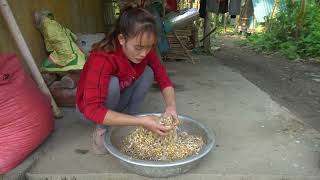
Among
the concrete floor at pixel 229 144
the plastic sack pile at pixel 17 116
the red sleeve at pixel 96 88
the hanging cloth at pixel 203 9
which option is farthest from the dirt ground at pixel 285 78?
the plastic sack pile at pixel 17 116

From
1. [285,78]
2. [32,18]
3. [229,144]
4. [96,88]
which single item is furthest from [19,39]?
[285,78]

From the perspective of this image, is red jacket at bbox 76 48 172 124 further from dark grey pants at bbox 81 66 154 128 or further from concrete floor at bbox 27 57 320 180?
concrete floor at bbox 27 57 320 180

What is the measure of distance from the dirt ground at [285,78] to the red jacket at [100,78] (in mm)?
1864

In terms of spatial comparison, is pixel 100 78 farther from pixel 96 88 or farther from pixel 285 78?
pixel 285 78

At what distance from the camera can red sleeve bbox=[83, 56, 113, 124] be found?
206cm

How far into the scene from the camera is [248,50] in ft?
29.0

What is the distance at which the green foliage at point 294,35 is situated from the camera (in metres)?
7.35

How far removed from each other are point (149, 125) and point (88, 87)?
0.40 m

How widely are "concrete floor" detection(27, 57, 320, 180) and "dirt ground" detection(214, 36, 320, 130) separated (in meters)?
0.51

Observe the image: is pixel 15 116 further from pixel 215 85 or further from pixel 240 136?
pixel 215 85

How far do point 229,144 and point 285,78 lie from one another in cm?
327

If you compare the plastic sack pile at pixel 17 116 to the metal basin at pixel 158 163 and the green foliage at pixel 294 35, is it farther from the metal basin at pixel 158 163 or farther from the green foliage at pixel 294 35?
the green foliage at pixel 294 35

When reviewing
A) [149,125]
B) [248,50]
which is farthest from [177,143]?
[248,50]

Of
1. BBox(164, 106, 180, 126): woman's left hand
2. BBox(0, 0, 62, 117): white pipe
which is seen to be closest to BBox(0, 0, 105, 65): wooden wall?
BBox(0, 0, 62, 117): white pipe
